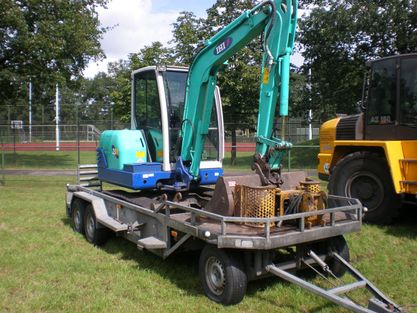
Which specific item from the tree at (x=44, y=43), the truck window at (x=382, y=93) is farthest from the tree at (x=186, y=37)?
the truck window at (x=382, y=93)

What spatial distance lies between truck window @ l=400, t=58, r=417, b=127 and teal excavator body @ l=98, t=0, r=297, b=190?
310 cm

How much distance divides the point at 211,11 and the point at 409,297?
60.9 ft

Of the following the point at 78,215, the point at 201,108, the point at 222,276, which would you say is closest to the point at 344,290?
the point at 222,276

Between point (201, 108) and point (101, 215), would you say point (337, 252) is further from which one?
point (101, 215)

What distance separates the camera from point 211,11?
21.5 meters

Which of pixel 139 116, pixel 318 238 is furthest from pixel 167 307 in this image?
pixel 139 116

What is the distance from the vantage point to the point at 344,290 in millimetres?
4457

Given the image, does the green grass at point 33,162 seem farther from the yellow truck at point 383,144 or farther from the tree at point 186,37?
the yellow truck at point 383,144

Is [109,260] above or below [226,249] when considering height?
below

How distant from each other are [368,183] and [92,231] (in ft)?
15.8

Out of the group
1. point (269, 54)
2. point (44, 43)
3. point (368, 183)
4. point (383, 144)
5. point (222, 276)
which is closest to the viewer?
point (222, 276)

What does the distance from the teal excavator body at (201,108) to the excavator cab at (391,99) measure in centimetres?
280

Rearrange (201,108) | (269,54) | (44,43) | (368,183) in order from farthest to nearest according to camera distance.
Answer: (44,43)
(368,183)
(201,108)
(269,54)

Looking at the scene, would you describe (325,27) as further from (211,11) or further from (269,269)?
(269,269)
